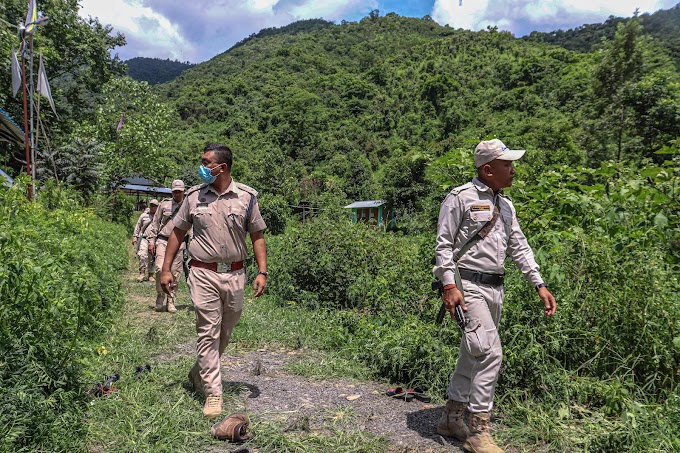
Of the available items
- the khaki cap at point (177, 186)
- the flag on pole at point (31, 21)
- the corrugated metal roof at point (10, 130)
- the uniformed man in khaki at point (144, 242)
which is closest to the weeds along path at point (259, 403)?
the khaki cap at point (177, 186)

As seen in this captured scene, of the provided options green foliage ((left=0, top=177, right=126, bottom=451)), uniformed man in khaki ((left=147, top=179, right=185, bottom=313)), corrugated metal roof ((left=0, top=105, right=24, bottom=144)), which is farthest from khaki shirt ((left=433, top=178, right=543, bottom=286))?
corrugated metal roof ((left=0, top=105, right=24, bottom=144))

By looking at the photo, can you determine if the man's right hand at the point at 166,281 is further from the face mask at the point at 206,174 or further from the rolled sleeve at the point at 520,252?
the rolled sleeve at the point at 520,252

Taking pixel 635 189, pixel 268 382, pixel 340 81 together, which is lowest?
pixel 268 382

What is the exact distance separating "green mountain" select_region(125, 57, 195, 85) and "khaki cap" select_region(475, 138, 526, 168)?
537 ft

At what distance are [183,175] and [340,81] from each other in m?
49.0

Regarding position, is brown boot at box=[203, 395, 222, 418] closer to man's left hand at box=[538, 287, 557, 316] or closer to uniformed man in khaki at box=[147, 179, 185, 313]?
man's left hand at box=[538, 287, 557, 316]

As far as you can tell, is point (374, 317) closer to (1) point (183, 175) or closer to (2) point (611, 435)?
(2) point (611, 435)

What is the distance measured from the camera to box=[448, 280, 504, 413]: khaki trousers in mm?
3246

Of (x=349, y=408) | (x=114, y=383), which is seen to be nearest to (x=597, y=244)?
(x=349, y=408)

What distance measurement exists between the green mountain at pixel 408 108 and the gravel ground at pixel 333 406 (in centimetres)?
300

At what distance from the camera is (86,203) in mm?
19469

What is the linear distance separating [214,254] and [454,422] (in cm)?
220

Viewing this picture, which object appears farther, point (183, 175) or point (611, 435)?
point (183, 175)

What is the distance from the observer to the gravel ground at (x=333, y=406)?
3.65 m
